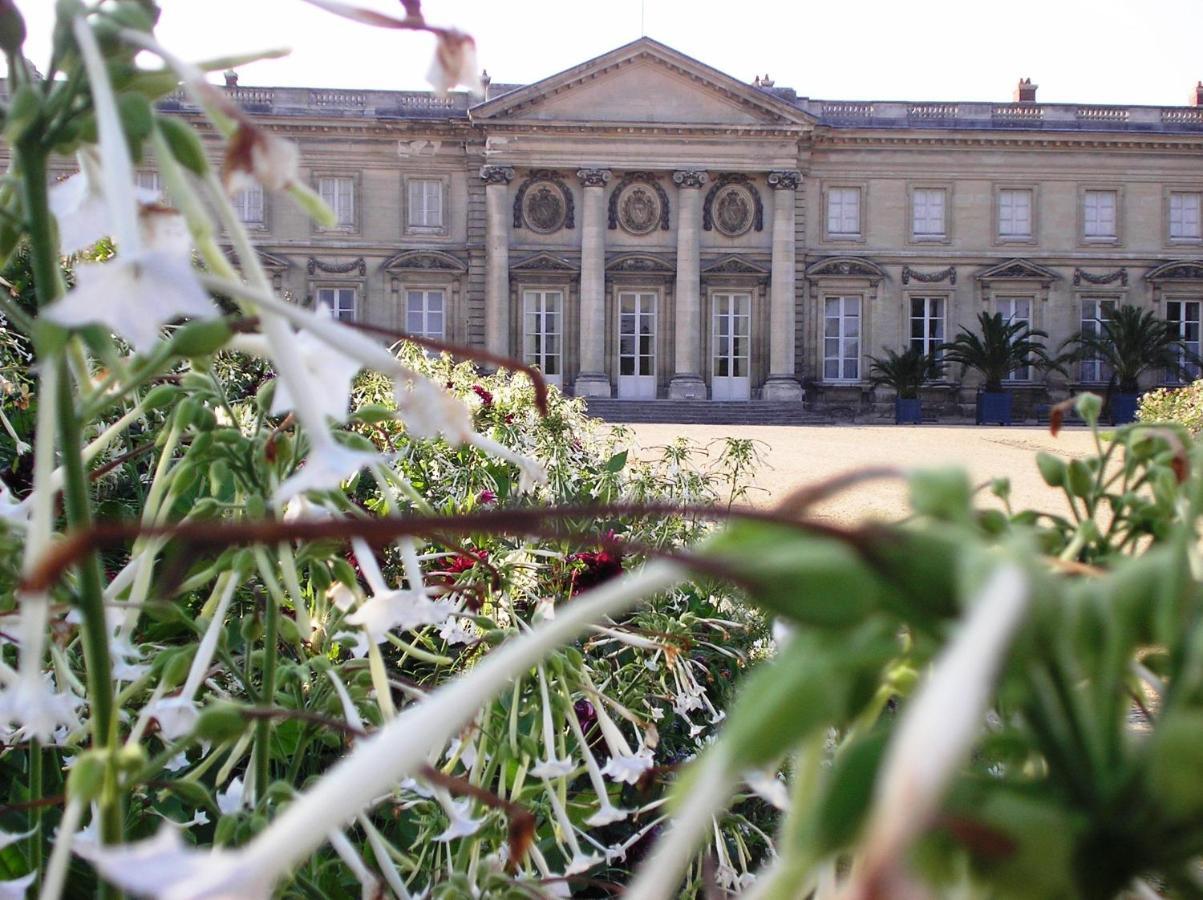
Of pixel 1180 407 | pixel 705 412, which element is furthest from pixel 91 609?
pixel 705 412

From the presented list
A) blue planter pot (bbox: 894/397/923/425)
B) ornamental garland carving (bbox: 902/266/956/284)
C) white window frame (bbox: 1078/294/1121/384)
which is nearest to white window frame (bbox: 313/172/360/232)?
ornamental garland carving (bbox: 902/266/956/284)

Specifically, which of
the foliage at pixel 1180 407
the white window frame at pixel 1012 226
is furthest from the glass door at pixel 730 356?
the foliage at pixel 1180 407

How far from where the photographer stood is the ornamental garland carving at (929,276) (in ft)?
71.1

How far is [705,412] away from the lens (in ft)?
66.5

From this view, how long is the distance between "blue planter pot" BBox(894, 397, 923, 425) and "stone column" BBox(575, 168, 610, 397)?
5.43 metres

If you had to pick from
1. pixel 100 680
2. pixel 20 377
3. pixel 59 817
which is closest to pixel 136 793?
pixel 59 817

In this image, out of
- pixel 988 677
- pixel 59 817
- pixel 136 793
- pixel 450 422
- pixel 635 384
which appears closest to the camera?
pixel 988 677

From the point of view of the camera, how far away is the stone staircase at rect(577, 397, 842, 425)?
65.4 ft

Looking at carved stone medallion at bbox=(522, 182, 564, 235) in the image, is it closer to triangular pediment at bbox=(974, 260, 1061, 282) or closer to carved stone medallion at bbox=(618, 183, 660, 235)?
carved stone medallion at bbox=(618, 183, 660, 235)

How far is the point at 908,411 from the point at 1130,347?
169 inches

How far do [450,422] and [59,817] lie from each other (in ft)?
2.69

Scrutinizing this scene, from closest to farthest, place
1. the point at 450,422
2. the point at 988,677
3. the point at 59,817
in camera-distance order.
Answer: the point at 988,677
the point at 450,422
the point at 59,817

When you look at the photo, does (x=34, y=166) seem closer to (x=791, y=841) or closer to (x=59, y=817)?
(x=791, y=841)

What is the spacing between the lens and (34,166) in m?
0.51
